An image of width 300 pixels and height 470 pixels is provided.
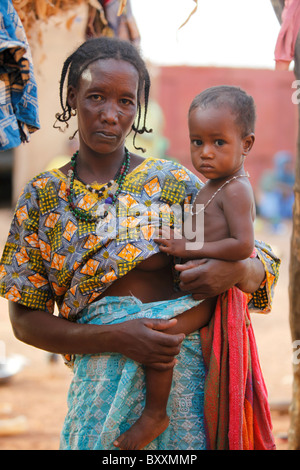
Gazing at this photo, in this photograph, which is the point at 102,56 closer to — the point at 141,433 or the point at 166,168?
the point at 166,168

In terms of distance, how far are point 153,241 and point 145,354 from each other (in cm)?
36

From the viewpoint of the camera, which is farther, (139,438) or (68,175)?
(68,175)

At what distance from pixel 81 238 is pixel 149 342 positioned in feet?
1.33

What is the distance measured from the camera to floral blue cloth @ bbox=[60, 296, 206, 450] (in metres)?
1.95

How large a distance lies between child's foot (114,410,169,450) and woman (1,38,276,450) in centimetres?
4

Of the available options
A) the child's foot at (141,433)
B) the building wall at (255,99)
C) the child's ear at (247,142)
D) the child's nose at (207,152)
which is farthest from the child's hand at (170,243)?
the building wall at (255,99)

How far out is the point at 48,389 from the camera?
5.67m


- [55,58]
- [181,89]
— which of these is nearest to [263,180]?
[181,89]

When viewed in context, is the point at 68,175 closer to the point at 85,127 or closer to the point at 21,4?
the point at 85,127

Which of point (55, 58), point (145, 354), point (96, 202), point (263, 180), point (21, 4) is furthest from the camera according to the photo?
point (263, 180)

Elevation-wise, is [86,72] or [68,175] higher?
[86,72]

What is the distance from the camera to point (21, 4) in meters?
2.36

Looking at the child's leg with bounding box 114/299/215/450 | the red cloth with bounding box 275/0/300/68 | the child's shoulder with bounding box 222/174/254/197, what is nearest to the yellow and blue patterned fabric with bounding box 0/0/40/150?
the child's shoulder with bounding box 222/174/254/197
